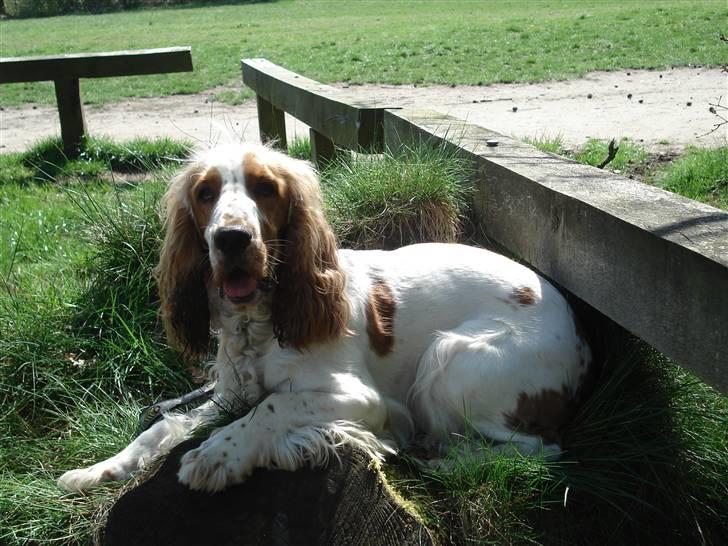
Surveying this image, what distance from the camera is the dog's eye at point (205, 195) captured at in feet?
10.4

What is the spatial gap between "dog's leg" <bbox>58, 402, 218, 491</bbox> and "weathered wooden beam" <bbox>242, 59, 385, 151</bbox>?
262cm

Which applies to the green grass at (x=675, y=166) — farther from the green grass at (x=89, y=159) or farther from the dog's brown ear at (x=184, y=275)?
the green grass at (x=89, y=159)

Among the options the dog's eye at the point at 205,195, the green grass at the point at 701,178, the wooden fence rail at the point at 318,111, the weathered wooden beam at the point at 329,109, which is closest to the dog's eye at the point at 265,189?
the dog's eye at the point at 205,195

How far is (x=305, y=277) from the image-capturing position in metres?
3.21

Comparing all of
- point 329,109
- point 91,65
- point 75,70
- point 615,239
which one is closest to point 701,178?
point 329,109

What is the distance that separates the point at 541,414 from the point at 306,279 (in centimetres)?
107

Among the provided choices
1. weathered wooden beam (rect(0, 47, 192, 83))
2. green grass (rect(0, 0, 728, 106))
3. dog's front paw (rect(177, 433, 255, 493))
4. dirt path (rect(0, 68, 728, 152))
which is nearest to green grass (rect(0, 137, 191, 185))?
dirt path (rect(0, 68, 728, 152))

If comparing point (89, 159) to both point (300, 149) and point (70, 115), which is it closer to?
point (70, 115)

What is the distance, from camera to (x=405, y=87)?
1369cm

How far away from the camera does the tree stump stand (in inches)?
106

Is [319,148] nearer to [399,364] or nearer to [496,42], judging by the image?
[399,364]

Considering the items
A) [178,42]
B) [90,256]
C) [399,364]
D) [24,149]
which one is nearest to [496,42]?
[178,42]

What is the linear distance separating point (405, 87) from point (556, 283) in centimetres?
1036

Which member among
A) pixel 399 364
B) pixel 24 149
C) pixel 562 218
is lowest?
pixel 24 149
